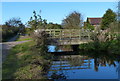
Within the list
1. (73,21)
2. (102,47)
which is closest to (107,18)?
(73,21)

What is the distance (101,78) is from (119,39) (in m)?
9.84

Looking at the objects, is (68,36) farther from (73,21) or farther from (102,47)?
(73,21)

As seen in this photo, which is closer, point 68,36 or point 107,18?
point 68,36

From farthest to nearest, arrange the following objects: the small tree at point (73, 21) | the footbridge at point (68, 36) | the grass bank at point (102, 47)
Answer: the small tree at point (73, 21) → the footbridge at point (68, 36) → the grass bank at point (102, 47)

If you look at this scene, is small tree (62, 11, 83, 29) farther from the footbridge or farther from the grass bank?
the grass bank

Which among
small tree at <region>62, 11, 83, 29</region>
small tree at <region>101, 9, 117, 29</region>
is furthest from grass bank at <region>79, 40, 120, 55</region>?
small tree at <region>101, 9, 117, 29</region>

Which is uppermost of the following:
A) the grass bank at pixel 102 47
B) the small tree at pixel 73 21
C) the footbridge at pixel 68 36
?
the small tree at pixel 73 21

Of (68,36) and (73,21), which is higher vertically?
(73,21)

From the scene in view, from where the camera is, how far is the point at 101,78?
24.9ft

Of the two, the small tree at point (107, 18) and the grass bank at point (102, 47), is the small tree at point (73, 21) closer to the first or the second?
the small tree at point (107, 18)

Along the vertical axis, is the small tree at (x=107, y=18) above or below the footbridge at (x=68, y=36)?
above

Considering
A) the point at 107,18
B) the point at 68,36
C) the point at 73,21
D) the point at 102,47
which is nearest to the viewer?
the point at 102,47

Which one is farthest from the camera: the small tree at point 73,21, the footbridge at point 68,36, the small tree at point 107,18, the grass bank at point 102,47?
the small tree at point 107,18

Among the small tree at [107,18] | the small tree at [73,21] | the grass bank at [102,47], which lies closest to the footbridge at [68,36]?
the grass bank at [102,47]
